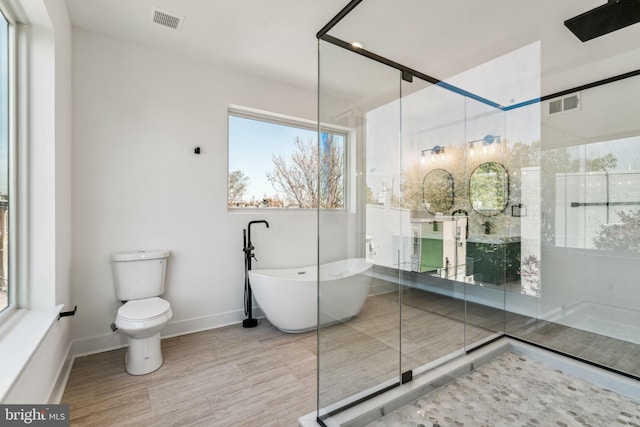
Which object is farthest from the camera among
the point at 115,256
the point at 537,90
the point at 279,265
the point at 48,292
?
the point at 279,265

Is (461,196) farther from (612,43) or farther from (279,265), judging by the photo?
(279,265)

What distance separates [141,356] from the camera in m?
2.13

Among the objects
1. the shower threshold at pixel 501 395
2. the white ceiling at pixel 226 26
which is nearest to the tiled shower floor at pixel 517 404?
the shower threshold at pixel 501 395

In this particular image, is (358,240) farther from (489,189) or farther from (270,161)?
(270,161)

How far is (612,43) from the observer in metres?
2.13

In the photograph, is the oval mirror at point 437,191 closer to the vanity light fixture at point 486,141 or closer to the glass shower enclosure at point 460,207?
the glass shower enclosure at point 460,207

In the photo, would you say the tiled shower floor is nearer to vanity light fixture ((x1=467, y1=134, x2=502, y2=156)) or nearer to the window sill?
the window sill

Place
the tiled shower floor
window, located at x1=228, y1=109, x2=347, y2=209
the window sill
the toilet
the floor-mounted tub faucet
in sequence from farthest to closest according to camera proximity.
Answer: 1. window, located at x1=228, y1=109, x2=347, y2=209
2. the floor-mounted tub faucet
3. the toilet
4. the tiled shower floor
5. the window sill

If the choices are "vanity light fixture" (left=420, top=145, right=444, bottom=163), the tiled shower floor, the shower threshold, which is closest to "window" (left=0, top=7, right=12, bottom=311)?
the shower threshold

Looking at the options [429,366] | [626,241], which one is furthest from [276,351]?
[626,241]

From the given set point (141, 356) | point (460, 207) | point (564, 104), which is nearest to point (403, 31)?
point (460, 207)

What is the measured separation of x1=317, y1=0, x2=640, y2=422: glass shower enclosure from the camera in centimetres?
191

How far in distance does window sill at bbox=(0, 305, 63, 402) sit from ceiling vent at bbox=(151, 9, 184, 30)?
7.09 ft

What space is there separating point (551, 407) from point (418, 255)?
1257 mm
